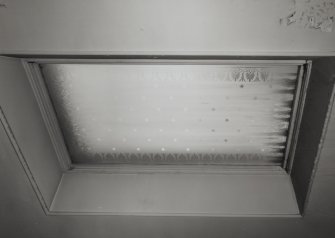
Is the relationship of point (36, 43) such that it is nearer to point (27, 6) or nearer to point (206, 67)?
point (27, 6)

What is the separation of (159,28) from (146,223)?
38.1 inches

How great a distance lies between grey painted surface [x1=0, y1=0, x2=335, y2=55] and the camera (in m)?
0.89

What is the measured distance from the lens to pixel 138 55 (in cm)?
96

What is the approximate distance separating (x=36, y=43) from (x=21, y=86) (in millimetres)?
258

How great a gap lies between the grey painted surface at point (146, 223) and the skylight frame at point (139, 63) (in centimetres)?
22

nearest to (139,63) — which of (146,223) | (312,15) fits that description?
(312,15)

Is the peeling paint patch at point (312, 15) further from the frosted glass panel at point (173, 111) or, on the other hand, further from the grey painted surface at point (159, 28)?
the frosted glass panel at point (173, 111)

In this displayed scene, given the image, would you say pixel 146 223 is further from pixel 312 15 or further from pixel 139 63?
pixel 312 15

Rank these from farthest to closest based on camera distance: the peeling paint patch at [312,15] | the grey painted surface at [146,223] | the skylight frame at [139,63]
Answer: the grey painted surface at [146,223], the skylight frame at [139,63], the peeling paint patch at [312,15]

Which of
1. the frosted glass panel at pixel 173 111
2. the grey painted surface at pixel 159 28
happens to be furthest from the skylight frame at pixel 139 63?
the grey painted surface at pixel 159 28

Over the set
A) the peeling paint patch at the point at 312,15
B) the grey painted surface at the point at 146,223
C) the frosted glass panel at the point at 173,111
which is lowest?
the grey painted surface at the point at 146,223

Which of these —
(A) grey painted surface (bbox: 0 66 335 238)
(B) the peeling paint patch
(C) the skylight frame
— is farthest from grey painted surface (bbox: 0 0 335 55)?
(A) grey painted surface (bbox: 0 66 335 238)

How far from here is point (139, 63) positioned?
113 cm

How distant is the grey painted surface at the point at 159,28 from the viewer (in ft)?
2.93
